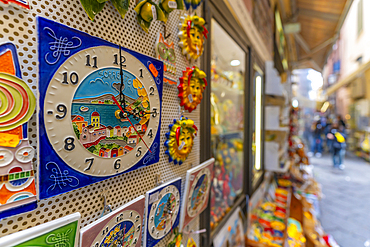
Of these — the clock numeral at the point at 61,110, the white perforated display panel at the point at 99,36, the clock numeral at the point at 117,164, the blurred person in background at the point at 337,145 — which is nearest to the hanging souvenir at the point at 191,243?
the white perforated display panel at the point at 99,36

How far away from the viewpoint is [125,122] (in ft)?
1.89

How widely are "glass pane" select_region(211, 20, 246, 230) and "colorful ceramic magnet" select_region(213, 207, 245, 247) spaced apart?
74 mm

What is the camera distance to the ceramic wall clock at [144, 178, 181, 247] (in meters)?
0.69

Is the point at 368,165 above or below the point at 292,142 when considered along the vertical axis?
below

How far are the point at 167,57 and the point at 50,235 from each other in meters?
0.66

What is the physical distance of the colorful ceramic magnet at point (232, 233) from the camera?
1325mm

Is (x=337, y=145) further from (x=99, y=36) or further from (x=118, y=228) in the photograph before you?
(x=99, y=36)

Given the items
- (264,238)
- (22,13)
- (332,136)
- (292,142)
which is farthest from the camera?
(332,136)

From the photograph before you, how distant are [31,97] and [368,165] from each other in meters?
9.59

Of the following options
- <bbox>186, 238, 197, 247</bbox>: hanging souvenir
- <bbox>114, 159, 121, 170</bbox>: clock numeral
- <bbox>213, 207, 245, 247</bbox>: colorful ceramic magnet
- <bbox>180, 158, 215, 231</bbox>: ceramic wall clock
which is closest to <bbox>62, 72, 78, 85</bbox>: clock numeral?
<bbox>114, 159, 121, 170</bbox>: clock numeral

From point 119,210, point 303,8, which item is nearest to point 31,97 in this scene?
point 119,210

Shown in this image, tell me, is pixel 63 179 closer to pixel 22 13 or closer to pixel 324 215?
pixel 22 13

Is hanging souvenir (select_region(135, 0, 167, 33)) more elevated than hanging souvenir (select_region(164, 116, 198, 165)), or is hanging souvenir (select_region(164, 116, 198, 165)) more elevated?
hanging souvenir (select_region(135, 0, 167, 33))

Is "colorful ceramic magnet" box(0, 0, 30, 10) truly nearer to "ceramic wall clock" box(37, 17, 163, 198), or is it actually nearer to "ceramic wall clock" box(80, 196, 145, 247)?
"ceramic wall clock" box(37, 17, 163, 198)
